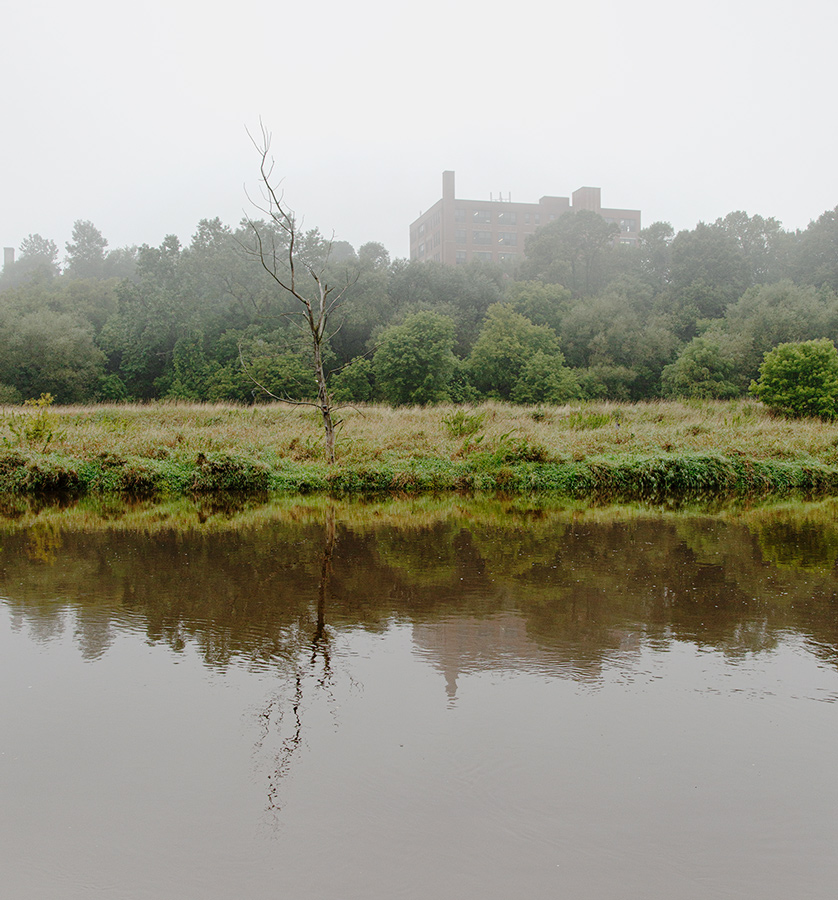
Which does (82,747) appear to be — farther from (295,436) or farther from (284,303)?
(284,303)

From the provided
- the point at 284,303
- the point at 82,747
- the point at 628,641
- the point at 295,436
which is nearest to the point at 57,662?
the point at 82,747

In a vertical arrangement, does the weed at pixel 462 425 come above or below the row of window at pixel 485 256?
below

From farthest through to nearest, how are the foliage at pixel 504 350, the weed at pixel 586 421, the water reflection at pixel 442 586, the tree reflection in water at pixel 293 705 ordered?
the foliage at pixel 504 350, the weed at pixel 586 421, the water reflection at pixel 442 586, the tree reflection in water at pixel 293 705

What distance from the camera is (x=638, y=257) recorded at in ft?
227

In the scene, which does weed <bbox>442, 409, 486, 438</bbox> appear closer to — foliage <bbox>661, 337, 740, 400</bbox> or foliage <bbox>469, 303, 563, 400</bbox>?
foliage <bbox>661, 337, 740, 400</bbox>

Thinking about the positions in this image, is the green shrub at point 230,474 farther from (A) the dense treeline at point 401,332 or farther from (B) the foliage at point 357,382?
(B) the foliage at point 357,382

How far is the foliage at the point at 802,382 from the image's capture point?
26453 millimetres

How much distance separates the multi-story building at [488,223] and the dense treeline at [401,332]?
27.4m

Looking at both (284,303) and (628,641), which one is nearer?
(628,641)

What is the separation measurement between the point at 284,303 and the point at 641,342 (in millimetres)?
23312

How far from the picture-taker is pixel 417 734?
3998 millimetres

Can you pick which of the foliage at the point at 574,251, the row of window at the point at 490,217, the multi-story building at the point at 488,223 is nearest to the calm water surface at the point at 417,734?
the foliage at the point at 574,251

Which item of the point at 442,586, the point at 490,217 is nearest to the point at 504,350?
the point at 442,586

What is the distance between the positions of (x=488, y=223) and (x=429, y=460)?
Result: 3038 inches
